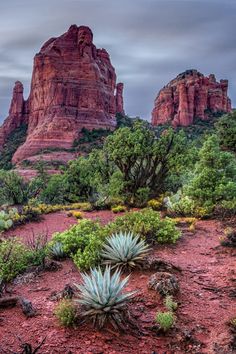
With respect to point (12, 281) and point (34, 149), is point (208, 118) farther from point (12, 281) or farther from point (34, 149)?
point (12, 281)

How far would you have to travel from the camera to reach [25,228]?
13.5 metres

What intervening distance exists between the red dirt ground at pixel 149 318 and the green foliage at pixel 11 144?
2656 inches

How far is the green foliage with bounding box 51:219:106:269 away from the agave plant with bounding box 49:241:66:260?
0.28ft

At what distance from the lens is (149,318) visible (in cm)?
502

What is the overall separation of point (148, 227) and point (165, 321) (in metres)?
3.72

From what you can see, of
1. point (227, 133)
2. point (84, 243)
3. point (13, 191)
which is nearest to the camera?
point (84, 243)

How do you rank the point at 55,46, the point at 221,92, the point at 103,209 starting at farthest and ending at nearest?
the point at 221,92 → the point at 55,46 → the point at 103,209

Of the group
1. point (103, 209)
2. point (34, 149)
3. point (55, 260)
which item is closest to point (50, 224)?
point (103, 209)

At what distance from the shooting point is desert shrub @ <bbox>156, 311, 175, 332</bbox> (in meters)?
4.66

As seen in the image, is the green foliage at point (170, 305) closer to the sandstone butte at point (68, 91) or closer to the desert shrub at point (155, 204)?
the desert shrub at point (155, 204)

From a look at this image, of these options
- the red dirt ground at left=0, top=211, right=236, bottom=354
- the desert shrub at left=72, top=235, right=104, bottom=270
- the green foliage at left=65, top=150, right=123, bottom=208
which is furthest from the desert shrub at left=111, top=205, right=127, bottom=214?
the desert shrub at left=72, top=235, right=104, bottom=270

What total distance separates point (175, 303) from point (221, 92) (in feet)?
333

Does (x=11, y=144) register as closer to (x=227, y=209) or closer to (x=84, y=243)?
(x=227, y=209)

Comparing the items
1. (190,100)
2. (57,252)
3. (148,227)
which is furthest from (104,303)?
(190,100)
